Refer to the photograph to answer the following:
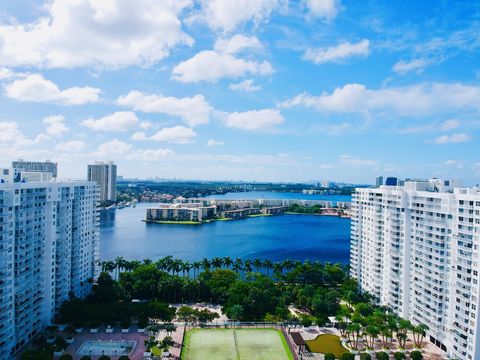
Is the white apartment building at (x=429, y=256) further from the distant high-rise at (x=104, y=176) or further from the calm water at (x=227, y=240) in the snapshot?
the distant high-rise at (x=104, y=176)

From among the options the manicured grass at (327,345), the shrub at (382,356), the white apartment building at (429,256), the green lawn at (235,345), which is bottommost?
the manicured grass at (327,345)

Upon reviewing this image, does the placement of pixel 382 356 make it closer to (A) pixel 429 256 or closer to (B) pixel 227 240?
(A) pixel 429 256

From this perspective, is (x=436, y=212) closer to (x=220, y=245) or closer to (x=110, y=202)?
(x=220, y=245)

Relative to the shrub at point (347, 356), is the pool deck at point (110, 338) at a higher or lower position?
lower

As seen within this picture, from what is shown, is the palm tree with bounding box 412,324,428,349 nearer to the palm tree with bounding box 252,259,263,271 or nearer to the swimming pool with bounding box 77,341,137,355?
the swimming pool with bounding box 77,341,137,355

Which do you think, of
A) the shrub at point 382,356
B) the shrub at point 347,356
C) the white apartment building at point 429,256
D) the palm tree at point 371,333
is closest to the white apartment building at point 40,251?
the shrub at point 347,356
